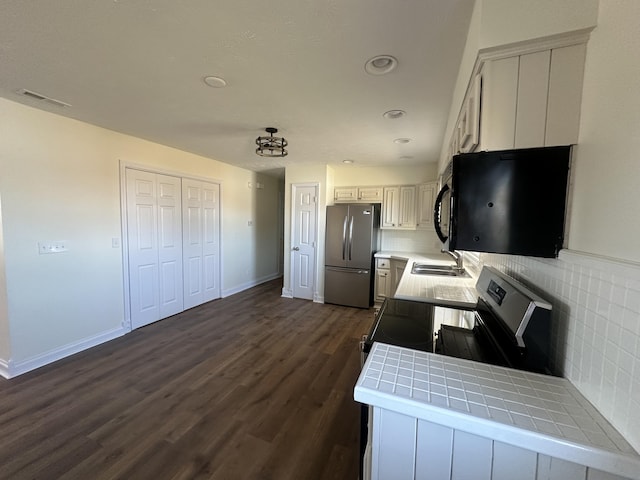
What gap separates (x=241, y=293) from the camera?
16.9ft

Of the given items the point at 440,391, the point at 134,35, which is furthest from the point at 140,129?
the point at 440,391

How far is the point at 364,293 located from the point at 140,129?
3777 millimetres

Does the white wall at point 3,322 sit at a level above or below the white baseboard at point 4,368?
above

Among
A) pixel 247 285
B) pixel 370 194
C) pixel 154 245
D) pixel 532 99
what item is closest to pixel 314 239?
pixel 370 194

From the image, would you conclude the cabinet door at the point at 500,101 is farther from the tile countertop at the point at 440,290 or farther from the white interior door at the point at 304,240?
the white interior door at the point at 304,240

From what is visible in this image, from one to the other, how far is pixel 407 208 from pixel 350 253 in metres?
1.25

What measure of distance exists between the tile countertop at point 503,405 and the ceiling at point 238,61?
Result: 1544 millimetres

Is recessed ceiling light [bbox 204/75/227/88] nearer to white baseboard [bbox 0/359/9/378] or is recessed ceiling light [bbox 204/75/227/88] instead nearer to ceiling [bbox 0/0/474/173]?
ceiling [bbox 0/0/474/173]

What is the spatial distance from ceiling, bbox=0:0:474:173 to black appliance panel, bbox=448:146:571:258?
2.69 ft

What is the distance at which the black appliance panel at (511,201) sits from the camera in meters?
0.92

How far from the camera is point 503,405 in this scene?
688mm

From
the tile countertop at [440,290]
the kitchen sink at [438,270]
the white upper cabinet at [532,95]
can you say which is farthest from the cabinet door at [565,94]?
the kitchen sink at [438,270]

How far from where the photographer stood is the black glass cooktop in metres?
1.24

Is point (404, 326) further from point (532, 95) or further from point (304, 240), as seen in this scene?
point (304, 240)
